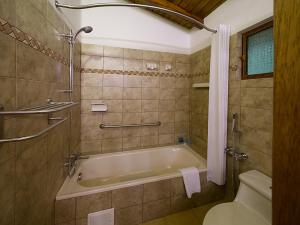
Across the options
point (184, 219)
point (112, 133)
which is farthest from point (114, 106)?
point (184, 219)

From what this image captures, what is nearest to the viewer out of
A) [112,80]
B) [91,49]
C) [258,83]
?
[258,83]

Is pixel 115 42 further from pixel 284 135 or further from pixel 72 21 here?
pixel 284 135

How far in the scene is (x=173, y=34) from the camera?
251 cm

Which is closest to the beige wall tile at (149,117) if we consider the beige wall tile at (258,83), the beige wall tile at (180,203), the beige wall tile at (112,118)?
the beige wall tile at (112,118)

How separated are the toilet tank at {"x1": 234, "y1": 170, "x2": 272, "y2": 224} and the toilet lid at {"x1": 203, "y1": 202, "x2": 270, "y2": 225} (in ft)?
0.15

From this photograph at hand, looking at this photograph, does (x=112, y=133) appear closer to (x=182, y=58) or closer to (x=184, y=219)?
(x=184, y=219)

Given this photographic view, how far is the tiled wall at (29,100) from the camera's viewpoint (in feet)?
2.45

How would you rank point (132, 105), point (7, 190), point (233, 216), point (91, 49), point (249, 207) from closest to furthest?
point (7, 190), point (233, 216), point (249, 207), point (91, 49), point (132, 105)

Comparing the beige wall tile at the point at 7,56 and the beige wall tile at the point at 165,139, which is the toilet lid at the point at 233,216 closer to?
the beige wall tile at the point at 165,139

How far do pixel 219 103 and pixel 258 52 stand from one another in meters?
0.64

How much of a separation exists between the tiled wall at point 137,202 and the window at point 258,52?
128cm

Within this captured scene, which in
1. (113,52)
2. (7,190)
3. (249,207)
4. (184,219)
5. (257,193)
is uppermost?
(113,52)

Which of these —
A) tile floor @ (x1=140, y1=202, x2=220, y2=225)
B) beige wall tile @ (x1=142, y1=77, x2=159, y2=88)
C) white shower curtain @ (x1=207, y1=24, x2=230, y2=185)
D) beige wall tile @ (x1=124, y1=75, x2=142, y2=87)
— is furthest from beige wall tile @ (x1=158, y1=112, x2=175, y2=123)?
tile floor @ (x1=140, y1=202, x2=220, y2=225)

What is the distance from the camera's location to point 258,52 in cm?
157
